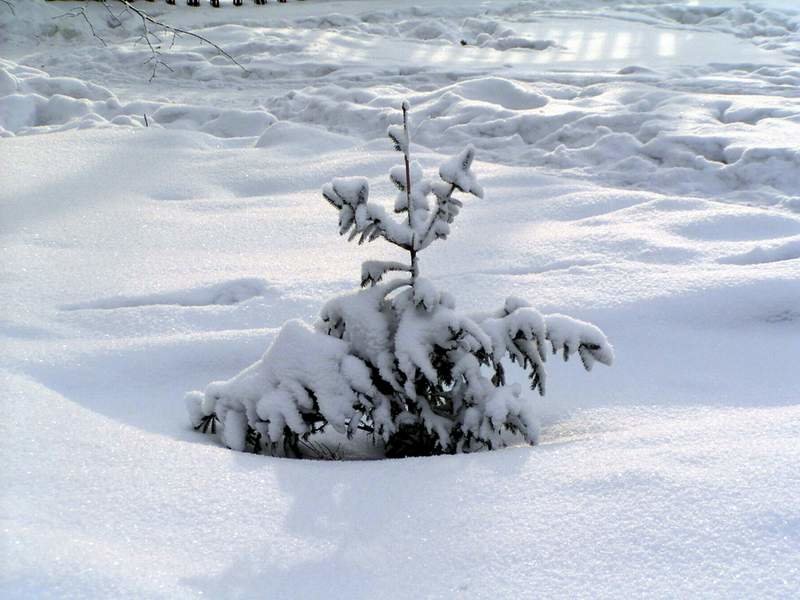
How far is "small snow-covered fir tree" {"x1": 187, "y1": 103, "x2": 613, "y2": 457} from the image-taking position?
7.95 feet

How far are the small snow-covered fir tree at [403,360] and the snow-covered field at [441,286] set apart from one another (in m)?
0.19

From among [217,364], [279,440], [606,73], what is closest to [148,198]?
[217,364]

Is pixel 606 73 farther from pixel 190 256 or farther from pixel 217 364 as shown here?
pixel 217 364

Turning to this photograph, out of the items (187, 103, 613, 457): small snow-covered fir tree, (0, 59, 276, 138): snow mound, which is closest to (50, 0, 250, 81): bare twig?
(0, 59, 276, 138): snow mound

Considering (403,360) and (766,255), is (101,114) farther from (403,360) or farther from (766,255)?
(403,360)

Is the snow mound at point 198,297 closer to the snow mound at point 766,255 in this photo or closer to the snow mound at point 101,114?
the snow mound at point 766,255

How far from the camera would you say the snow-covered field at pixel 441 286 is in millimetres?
1721

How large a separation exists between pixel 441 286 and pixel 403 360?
1.44 meters

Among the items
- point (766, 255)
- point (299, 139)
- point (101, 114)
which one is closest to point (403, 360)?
point (766, 255)

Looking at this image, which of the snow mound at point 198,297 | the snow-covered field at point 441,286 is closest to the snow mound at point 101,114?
the snow-covered field at point 441,286

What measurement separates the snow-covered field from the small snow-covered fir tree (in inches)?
7.4

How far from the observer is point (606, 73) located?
8867 mm

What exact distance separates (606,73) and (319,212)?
5.04 meters

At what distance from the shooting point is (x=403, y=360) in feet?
7.88
